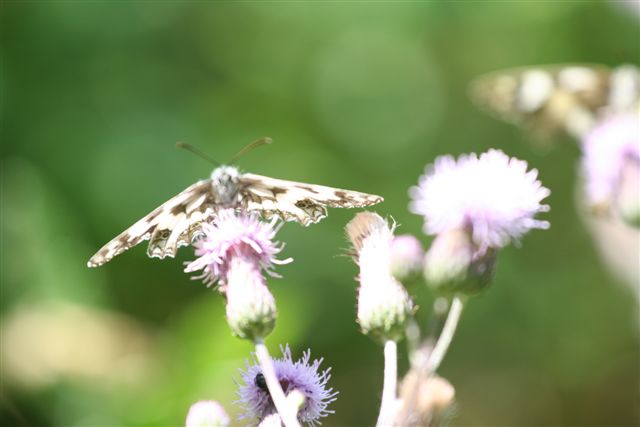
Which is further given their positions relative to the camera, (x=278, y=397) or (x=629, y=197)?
(x=629, y=197)

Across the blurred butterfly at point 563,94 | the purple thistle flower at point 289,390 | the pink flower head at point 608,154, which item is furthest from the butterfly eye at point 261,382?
the blurred butterfly at point 563,94

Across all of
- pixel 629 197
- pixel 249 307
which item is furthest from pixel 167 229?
pixel 629 197

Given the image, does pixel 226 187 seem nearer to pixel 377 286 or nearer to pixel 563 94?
pixel 377 286

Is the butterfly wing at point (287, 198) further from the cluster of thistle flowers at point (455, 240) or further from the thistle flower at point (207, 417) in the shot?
the thistle flower at point (207, 417)

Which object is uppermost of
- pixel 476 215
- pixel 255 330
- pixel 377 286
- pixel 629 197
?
pixel 629 197

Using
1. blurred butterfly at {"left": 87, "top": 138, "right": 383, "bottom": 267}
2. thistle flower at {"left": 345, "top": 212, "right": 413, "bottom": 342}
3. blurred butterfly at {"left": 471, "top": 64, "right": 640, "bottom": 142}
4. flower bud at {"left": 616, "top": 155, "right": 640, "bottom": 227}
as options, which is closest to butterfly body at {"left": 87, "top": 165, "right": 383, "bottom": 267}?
blurred butterfly at {"left": 87, "top": 138, "right": 383, "bottom": 267}

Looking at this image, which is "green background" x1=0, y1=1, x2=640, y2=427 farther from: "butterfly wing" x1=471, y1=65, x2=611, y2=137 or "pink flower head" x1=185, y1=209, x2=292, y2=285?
"pink flower head" x1=185, y1=209, x2=292, y2=285

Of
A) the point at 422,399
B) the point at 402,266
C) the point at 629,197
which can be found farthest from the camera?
the point at 629,197
